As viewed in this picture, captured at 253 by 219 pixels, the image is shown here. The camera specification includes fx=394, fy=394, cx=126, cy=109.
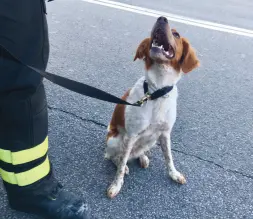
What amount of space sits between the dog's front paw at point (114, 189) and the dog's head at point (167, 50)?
80 cm

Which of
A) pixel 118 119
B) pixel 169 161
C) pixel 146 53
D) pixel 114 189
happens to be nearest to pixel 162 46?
pixel 146 53

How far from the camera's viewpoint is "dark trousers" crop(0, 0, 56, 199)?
5.73 ft

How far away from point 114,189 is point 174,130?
3.19 ft

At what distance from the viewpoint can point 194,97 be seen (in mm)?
3965

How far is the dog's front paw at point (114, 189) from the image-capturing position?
8.44ft

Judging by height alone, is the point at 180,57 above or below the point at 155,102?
above

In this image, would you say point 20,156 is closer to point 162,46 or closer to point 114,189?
point 114,189

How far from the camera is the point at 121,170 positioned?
8.80ft

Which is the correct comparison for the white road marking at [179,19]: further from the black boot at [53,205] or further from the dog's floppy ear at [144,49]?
the black boot at [53,205]

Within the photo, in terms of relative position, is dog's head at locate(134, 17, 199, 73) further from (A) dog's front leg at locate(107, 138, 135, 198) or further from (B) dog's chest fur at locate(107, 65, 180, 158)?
(A) dog's front leg at locate(107, 138, 135, 198)

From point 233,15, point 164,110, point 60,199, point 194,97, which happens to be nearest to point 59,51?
point 194,97

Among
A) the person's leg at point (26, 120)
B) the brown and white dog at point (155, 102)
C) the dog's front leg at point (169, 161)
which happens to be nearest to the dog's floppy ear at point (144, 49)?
the brown and white dog at point (155, 102)

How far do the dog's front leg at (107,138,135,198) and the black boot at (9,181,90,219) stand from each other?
1.04 feet

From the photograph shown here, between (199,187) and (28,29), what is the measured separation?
5.32 ft
